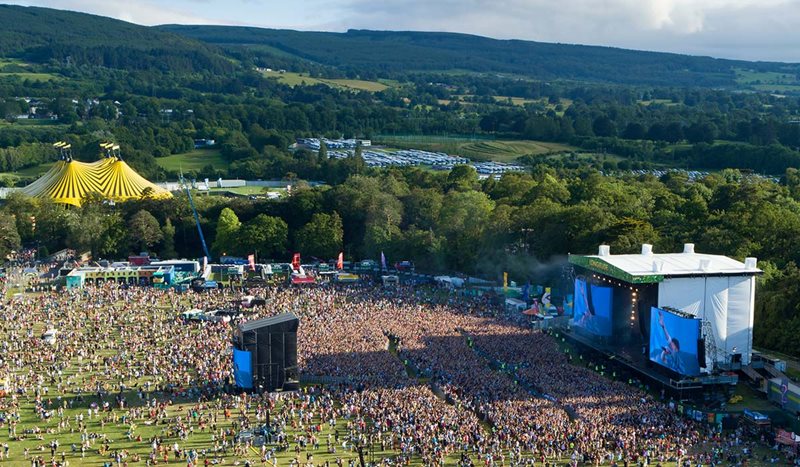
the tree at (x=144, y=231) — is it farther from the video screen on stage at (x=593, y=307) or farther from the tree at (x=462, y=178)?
the video screen on stage at (x=593, y=307)

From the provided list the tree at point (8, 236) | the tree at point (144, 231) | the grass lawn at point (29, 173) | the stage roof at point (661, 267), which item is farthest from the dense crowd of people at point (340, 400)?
the grass lawn at point (29, 173)

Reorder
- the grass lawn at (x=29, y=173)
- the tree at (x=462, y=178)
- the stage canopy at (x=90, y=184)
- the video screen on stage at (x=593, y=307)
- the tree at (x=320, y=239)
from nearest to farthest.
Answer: the video screen on stage at (x=593, y=307) < the tree at (x=320, y=239) < the stage canopy at (x=90, y=184) < the tree at (x=462, y=178) < the grass lawn at (x=29, y=173)

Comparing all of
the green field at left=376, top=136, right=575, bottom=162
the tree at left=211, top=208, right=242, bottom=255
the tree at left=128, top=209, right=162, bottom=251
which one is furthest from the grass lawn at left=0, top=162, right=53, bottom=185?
the green field at left=376, top=136, right=575, bottom=162

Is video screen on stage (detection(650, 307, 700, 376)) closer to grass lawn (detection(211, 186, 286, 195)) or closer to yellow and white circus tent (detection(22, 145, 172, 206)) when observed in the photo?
yellow and white circus tent (detection(22, 145, 172, 206))

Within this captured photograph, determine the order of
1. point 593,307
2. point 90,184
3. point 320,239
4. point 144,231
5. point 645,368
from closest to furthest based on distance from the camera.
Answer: point 645,368, point 593,307, point 320,239, point 144,231, point 90,184

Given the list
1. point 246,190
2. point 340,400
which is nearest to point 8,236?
point 246,190

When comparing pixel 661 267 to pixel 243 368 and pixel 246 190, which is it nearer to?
pixel 243 368

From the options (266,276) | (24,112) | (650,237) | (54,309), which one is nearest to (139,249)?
(266,276)
